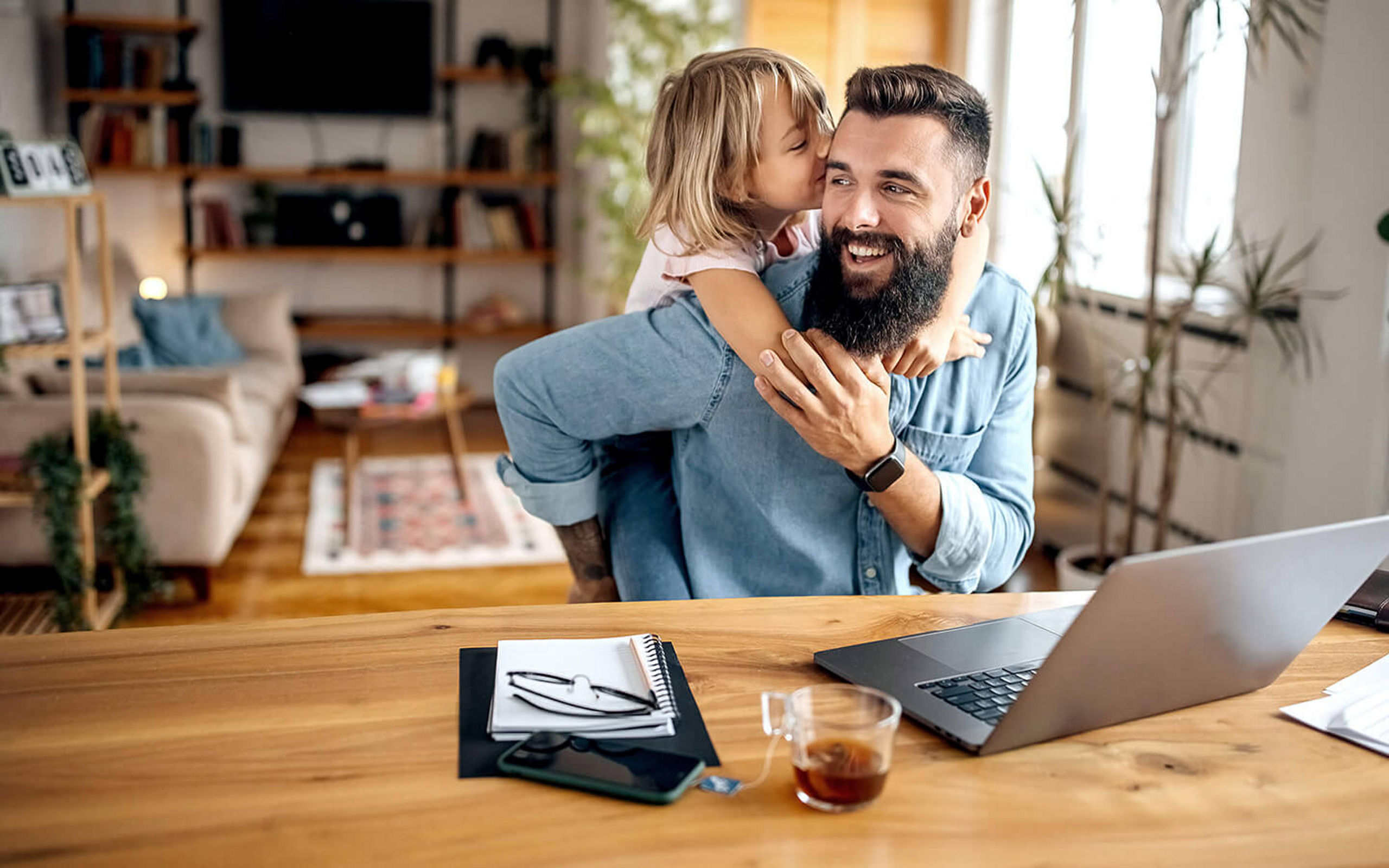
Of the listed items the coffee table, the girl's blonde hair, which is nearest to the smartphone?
the girl's blonde hair

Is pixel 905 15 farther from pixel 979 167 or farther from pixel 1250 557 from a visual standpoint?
pixel 1250 557

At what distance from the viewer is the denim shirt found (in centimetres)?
141

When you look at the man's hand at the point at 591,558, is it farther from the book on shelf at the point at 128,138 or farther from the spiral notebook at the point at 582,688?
the book on shelf at the point at 128,138

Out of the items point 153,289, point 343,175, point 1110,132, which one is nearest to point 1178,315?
point 1110,132

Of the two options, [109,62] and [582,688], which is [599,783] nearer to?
[582,688]

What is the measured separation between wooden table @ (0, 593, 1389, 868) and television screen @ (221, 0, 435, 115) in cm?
566

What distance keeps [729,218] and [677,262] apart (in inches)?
3.4

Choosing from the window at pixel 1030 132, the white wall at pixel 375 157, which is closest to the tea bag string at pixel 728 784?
the window at pixel 1030 132

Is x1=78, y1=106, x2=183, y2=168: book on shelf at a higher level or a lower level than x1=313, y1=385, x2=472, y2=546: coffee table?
higher

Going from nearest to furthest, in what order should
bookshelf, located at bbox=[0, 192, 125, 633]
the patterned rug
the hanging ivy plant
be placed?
bookshelf, located at bbox=[0, 192, 125, 633] → the hanging ivy plant → the patterned rug

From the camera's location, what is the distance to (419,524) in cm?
421

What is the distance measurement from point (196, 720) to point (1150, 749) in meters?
0.74

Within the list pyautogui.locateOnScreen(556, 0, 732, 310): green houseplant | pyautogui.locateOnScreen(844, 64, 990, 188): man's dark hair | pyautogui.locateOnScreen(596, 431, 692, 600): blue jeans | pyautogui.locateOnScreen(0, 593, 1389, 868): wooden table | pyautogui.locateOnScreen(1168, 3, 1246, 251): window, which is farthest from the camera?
pyautogui.locateOnScreen(556, 0, 732, 310): green houseplant

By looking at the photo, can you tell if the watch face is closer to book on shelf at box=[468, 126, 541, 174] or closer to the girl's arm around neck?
the girl's arm around neck
